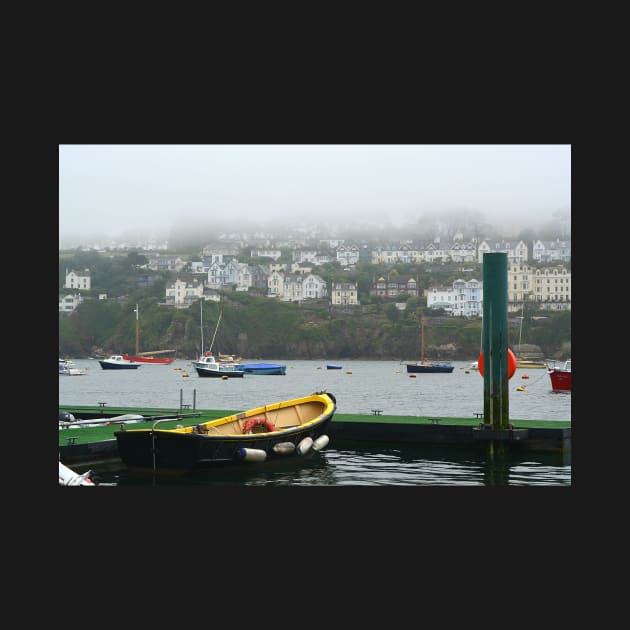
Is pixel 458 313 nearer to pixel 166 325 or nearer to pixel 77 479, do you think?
pixel 166 325

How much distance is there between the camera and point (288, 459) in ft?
63.8

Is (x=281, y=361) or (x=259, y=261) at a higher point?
(x=259, y=261)

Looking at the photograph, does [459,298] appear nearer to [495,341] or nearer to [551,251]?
[551,251]

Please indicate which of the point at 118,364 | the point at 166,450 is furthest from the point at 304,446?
the point at 118,364

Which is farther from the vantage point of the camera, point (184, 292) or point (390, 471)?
point (184, 292)

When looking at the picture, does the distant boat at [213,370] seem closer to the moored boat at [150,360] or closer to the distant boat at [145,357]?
the moored boat at [150,360]

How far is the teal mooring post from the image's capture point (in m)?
19.0

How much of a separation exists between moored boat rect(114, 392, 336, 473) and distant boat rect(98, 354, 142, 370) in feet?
271

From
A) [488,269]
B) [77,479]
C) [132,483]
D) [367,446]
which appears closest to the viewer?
[77,479]

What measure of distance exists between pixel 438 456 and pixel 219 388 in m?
54.2

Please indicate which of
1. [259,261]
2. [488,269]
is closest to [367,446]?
[488,269]

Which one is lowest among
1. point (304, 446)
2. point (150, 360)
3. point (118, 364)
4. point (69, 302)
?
point (118, 364)

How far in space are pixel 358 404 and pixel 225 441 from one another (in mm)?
35245

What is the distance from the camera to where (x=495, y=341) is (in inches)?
750
